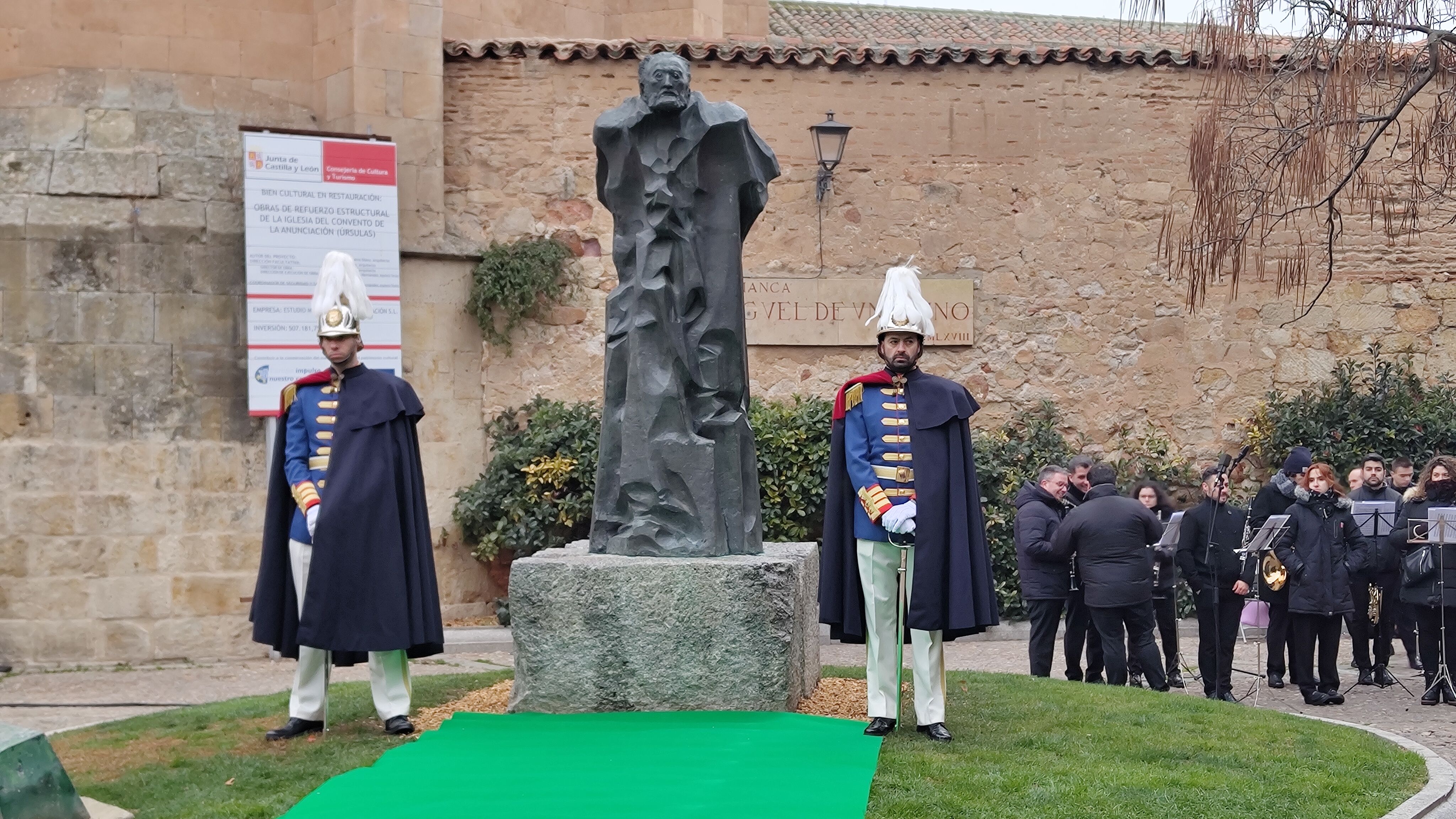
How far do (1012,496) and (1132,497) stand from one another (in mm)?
2248

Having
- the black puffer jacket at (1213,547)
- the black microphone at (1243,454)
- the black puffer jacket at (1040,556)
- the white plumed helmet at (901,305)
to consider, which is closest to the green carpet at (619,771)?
the white plumed helmet at (901,305)

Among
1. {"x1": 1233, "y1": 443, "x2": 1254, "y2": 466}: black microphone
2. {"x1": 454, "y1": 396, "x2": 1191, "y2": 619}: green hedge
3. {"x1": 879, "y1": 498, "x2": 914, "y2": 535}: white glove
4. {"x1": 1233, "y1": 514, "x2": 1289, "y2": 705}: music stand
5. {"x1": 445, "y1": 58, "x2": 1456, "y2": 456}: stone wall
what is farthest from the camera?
{"x1": 445, "y1": 58, "x2": 1456, "y2": 456}: stone wall

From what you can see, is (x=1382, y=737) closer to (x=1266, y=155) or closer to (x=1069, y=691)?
(x=1069, y=691)

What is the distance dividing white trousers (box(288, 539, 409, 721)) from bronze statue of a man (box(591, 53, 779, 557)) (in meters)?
1.14

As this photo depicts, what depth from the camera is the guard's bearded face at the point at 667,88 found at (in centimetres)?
793

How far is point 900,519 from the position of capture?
7.36 metres

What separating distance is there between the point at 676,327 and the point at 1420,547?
5692 mm

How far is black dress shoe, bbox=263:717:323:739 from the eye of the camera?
7715mm

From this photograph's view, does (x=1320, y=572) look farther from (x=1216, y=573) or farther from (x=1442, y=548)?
(x=1442, y=548)

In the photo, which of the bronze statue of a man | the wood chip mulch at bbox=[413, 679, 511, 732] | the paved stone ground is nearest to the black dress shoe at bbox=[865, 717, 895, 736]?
the bronze statue of a man

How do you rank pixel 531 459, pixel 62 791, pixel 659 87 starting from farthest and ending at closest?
1. pixel 531 459
2. pixel 659 87
3. pixel 62 791

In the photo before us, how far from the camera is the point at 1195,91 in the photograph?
15.6m

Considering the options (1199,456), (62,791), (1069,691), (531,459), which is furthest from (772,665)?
(1199,456)

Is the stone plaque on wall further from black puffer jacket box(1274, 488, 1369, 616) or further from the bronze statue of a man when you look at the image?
Answer: the bronze statue of a man
